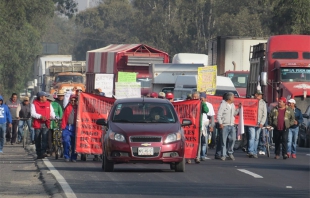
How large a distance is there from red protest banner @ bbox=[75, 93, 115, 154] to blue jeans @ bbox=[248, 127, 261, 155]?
4.32 m

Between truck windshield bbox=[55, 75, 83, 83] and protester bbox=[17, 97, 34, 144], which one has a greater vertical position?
truck windshield bbox=[55, 75, 83, 83]

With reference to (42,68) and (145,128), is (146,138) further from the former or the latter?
(42,68)

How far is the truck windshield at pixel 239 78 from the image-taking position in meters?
43.5

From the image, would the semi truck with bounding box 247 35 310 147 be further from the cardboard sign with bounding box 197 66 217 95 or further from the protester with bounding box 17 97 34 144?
the protester with bounding box 17 97 34 144

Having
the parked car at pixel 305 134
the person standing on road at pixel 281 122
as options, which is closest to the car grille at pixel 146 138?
the person standing on road at pixel 281 122

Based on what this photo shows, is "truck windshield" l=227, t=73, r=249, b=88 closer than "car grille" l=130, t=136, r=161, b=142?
No

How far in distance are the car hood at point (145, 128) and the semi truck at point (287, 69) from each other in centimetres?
1472

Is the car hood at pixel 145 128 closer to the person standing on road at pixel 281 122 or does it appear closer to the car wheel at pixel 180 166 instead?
the car wheel at pixel 180 166

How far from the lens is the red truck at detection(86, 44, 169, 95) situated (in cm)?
4325

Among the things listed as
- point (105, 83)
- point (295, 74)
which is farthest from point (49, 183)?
point (295, 74)

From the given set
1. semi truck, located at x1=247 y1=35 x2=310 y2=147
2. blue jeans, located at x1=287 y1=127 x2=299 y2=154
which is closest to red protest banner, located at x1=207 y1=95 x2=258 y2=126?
blue jeans, located at x1=287 y1=127 x2=299 y2=154

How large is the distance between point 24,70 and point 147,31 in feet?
42.2

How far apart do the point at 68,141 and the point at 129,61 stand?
20.7 metres

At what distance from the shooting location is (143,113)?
64.6 ft
